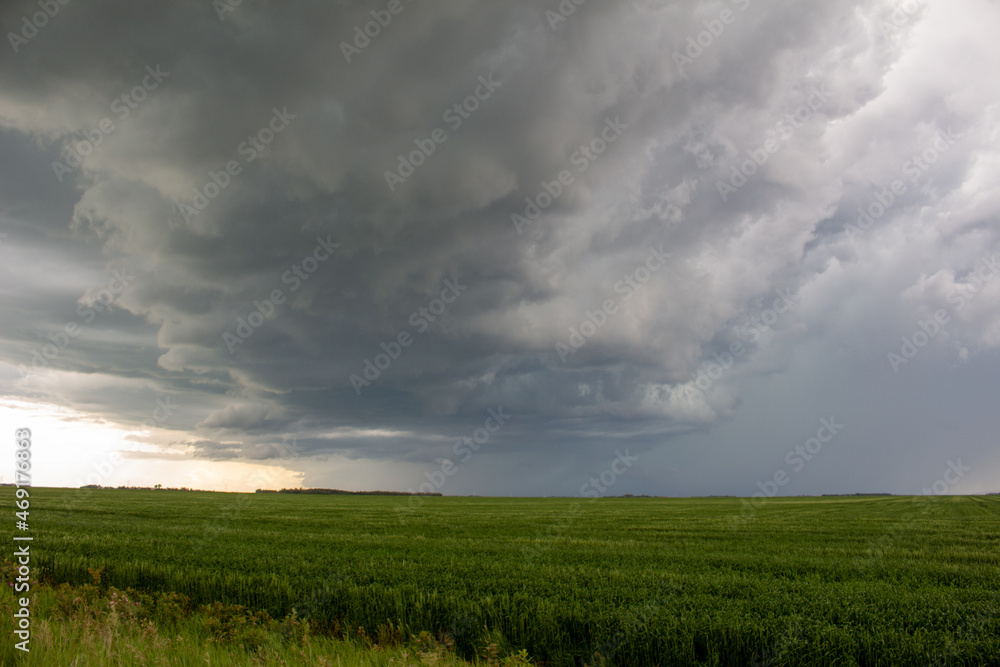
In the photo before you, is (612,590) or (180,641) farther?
(612,590)

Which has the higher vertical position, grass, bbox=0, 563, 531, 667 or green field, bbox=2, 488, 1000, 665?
grass, bbox=0, 563, 531, 667

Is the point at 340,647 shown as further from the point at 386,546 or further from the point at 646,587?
the point at 386,546

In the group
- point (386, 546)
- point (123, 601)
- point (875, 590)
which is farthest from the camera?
point (386, 546)

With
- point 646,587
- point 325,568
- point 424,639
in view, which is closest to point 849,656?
point 646,587

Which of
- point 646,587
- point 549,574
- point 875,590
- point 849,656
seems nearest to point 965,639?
point 849,656

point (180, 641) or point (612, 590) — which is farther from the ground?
point (180, 641)

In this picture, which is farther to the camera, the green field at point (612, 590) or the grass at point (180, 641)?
the green field at point (612, 590)

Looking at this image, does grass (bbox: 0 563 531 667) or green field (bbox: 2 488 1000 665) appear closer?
grass (bbox: 0 563 531 667)

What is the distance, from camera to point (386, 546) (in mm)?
18734

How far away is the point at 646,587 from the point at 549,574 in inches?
92.6

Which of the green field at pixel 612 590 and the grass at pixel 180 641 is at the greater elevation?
the grass at pixel 180 641

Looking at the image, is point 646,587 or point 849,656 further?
point 646,587

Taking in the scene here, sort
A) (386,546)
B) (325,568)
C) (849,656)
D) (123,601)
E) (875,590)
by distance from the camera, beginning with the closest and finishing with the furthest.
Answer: (849,656), (123,601), (875,590), (325,568), (386,546)

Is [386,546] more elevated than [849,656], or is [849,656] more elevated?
[849,656]
